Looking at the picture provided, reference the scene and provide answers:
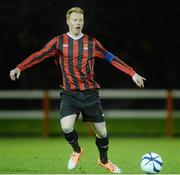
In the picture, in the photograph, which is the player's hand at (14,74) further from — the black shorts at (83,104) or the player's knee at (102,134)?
the player's knee at (102,134)

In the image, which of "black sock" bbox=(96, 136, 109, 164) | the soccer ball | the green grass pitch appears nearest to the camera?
the soccer ball

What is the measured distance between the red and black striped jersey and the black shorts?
79 mm

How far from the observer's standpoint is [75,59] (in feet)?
37.0

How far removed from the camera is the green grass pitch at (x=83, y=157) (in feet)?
39.1

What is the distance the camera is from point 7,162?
42.7 ft

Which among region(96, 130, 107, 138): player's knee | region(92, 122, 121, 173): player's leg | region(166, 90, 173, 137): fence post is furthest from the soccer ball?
region(166, 90, 173, 137): fence post

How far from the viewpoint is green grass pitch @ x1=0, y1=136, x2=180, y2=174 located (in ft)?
39.1

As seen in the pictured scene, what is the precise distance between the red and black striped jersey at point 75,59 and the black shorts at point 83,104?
0.08 metres

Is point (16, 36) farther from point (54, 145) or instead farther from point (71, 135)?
point (71, 135)

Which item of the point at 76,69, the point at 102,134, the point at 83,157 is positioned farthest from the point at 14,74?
the point at 83,157

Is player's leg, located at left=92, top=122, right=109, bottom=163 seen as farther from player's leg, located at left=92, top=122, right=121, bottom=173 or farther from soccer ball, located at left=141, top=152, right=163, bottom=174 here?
soccer ball, located at left=141, top=152, right=163, bottom=174

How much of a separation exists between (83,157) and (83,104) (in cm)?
297

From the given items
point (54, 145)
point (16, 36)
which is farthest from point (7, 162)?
point (16, 36)

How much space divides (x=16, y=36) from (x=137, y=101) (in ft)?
12.7
